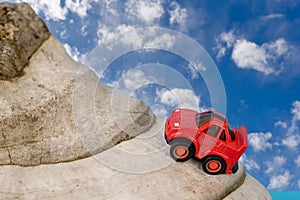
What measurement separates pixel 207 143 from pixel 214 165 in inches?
22.4

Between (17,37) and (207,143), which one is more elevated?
(207,143)

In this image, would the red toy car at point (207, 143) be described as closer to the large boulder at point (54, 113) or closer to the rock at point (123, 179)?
the rock at point (123, 179)

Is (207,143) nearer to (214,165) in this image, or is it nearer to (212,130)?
(212,130)

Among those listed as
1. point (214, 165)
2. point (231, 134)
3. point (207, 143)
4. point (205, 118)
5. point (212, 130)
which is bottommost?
point (214, 165)

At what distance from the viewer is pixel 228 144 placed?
7.36m

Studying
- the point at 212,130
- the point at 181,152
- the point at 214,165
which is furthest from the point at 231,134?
the point at 181,152

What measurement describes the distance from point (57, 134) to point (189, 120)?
303 centimetres

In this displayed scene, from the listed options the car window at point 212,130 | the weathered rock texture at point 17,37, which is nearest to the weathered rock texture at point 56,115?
the weathered rock texture at point 17,37

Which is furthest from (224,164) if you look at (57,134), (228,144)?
(57,134)

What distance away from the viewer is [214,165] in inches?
293

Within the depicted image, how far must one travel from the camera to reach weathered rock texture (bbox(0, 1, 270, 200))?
259 inches

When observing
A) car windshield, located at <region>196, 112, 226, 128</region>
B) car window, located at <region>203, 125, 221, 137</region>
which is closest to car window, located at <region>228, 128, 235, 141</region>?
car windshield, located at <region>196, 112, 226, 128</region>

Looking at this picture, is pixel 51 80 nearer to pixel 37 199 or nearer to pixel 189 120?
pixel 37 199

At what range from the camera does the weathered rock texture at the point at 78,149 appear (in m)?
6.59
